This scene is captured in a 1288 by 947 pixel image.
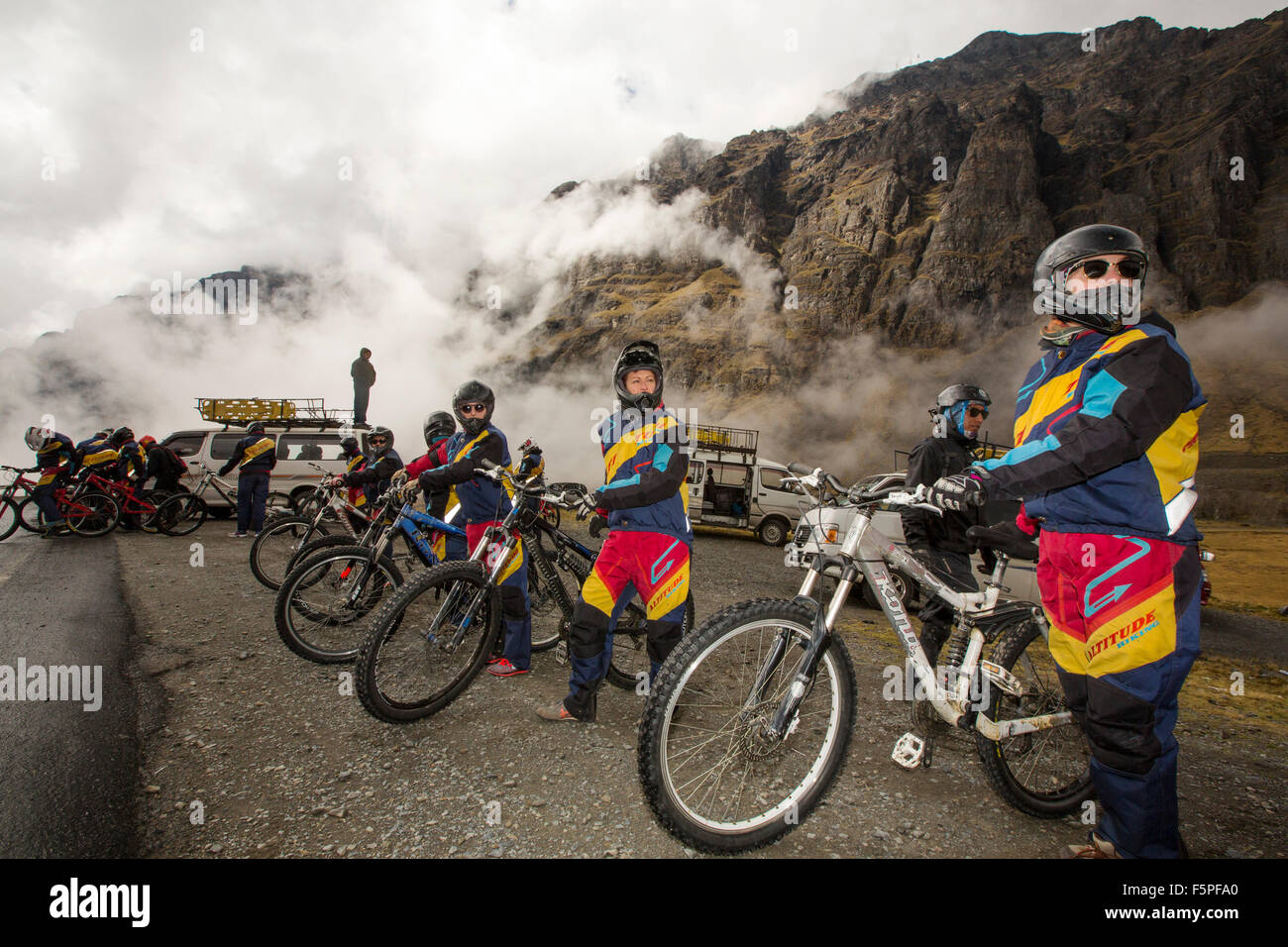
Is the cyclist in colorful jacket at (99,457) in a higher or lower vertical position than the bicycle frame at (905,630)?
higher

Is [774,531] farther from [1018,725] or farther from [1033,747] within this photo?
[1018,725]

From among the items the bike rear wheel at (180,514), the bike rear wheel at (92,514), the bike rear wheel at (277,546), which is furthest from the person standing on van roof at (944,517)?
the bike rear wheel at (92,514)

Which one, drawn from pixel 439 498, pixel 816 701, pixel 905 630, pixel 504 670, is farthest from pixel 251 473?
pixel 905 630

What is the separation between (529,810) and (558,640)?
2053 mm

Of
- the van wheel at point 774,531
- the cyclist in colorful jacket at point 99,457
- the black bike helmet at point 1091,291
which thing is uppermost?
the black bike helmet at point 1091,291

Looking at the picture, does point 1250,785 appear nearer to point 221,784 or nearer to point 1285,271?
point 221,784

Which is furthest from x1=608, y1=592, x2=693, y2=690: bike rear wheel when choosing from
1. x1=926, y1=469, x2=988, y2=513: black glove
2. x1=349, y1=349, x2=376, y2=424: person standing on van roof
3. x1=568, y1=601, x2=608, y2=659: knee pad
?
x1=349, y1=349, x2=376, y2=424: person standing on van roof

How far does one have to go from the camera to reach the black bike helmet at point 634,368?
3264mm

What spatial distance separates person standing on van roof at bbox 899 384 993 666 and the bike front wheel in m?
1.54

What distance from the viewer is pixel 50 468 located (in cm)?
959

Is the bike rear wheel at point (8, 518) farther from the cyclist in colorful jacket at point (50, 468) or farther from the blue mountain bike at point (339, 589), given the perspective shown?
the blue mountain bike at point (339, 589)

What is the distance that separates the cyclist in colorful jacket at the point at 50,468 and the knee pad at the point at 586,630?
11.7 metres

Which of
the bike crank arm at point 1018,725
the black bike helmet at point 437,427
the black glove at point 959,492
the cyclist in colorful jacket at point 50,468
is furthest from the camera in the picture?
the cyclist in colorful jacket at point 50,468

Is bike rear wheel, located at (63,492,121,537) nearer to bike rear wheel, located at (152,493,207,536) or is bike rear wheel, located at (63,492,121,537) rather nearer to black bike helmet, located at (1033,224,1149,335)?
bike rear wheel, located at (152,493,207,536)
